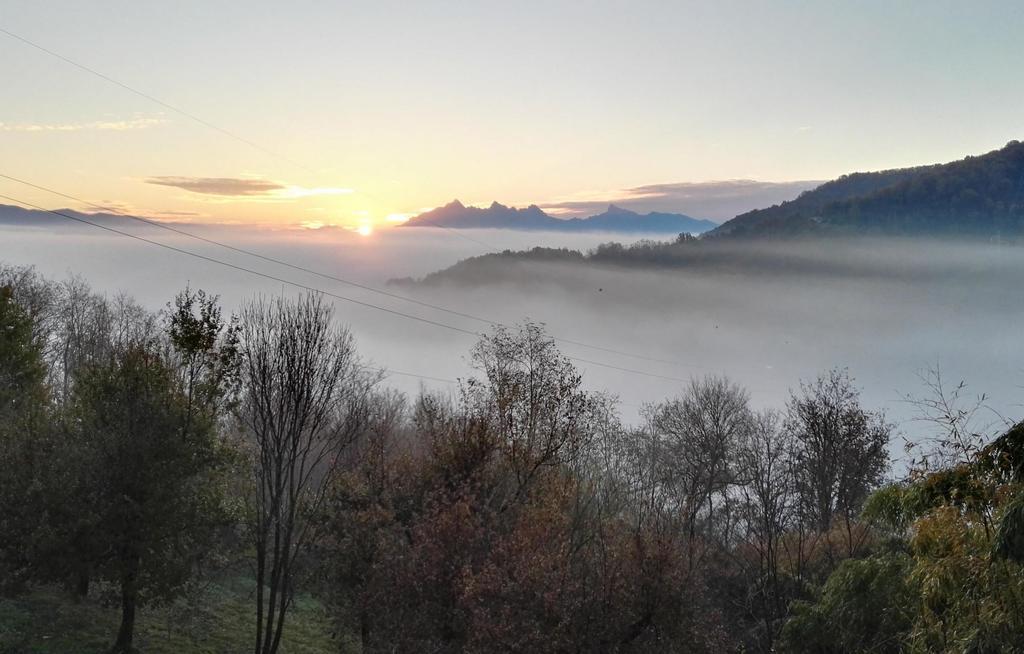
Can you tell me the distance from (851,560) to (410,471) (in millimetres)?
13518

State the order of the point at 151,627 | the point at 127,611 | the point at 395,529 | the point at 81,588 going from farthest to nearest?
1. the point at 81,588
2. the point at 151,627
3. the point at 395,529
4. the point at 127,611

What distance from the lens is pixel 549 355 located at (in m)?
31.0

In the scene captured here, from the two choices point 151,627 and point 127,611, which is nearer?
point 127,611

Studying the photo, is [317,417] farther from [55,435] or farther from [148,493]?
[55,435]

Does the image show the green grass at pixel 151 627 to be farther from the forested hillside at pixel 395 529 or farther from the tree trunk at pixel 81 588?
the tree trunk at pixel 81 588

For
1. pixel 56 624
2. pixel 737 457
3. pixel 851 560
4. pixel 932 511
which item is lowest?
pixel 737 457

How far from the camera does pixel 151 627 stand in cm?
2516

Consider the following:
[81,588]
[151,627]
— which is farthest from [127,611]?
[81,588]

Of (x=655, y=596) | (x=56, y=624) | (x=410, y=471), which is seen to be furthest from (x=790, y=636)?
(x=56, y=624)

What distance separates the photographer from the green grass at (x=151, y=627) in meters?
22.0

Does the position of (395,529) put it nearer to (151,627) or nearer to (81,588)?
(151,627)

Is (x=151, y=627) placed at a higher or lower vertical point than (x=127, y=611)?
lower

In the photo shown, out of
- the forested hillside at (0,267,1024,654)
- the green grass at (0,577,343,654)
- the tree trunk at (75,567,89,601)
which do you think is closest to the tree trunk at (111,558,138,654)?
the forested hillside at (0,267,1024,654)

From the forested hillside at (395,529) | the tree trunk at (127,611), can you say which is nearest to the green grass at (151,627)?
the forested hillside at (395,529)
